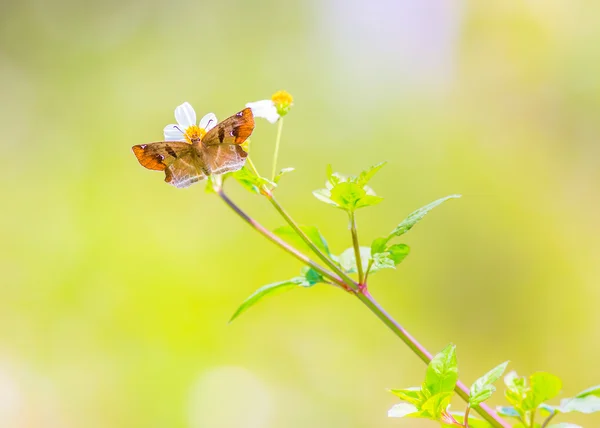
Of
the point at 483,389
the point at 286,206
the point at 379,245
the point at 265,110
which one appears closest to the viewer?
the point at 483,389

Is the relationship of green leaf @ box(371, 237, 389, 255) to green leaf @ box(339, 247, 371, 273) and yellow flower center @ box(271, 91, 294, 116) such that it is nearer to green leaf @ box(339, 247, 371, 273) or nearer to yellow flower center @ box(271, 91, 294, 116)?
green leaf @ box(339, 247, 371, 273)

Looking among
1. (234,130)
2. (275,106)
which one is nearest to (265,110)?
(275,106)

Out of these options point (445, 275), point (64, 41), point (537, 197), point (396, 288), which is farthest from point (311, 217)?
point (64, 41)

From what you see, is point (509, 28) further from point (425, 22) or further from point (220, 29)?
point (220, 29)

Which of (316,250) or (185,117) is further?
(185,117)

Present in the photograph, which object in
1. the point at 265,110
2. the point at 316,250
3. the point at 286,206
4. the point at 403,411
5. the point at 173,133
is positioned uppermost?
the point at 286,206

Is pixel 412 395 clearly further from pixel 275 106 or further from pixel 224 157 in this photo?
pixel 275 106

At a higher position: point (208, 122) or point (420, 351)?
point (208, 122)

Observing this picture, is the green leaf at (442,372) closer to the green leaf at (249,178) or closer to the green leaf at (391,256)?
the green leaf at (391,256)

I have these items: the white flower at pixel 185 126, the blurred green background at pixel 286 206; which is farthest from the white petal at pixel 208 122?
the blurred green background at pixel 286 206
